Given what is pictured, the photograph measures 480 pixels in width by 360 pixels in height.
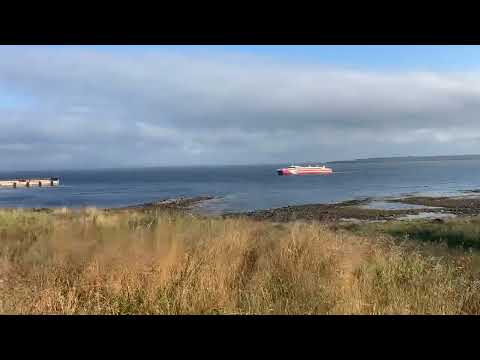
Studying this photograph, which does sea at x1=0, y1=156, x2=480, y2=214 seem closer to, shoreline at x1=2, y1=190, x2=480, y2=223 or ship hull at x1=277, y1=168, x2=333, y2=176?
shoreline at x1=2, y1=190, x2=480, y2=223

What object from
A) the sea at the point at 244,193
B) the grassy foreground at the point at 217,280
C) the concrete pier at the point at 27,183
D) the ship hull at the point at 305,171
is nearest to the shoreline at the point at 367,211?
the sea at the point at 244,193

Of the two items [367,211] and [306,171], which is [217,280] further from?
[306,171]

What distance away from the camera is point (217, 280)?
13.5ft

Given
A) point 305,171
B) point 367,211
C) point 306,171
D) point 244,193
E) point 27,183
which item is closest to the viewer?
point 367,211

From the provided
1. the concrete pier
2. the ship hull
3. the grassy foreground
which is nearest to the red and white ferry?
the ship hull

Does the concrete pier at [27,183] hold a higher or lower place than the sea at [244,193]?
higher

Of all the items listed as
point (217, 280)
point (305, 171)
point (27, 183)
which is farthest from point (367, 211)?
point (305, 171)

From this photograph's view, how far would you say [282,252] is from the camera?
5.34 meters

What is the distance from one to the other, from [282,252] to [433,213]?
32.2m

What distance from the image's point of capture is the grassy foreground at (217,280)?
3604 mm

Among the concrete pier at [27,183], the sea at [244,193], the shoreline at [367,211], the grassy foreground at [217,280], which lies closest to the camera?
the grassy foreground at [217,280]

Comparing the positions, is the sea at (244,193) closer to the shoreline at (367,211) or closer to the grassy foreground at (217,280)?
the shoreline at (367,211)
